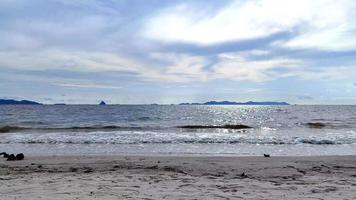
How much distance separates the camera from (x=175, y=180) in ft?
27.6

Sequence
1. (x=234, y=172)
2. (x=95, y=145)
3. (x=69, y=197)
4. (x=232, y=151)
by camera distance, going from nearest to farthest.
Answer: (x=69, y=197) → (x=234, y=172) → (x=232, y=151) → (x=95, y=145)

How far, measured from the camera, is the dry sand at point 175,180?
687cm

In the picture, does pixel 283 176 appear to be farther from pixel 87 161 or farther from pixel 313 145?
pixel 313 145

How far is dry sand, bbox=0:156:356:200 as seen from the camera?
22.5ft

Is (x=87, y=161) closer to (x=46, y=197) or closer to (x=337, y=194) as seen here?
(x=46, y=197)

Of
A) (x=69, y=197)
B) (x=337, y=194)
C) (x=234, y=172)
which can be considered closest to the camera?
(x=69, y=197)

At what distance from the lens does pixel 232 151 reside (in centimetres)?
1638

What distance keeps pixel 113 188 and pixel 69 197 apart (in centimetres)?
105

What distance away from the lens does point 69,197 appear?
655 centimetres

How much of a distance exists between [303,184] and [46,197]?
5.35 m

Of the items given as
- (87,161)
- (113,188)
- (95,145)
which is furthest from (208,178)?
(95,145)

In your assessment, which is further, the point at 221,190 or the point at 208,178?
the point at 208,178

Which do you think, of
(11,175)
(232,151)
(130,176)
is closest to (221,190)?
(130,176)

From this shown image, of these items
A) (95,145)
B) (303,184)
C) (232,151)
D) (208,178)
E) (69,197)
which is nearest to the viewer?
(69,197)
